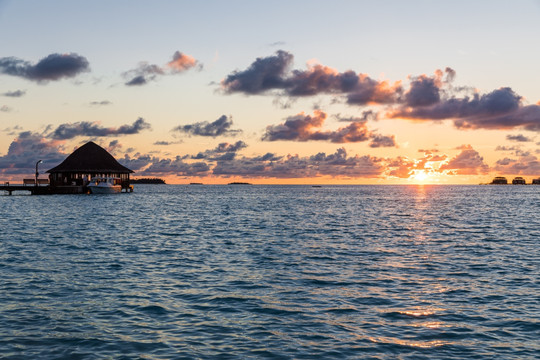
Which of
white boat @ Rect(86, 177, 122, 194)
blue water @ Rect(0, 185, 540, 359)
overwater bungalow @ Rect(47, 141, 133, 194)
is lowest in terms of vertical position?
blue water @ Rect(0, 185, 540, 359)

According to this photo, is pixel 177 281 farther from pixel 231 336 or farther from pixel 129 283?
pixel 231 336

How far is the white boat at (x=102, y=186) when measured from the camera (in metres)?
119

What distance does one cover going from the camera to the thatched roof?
125 metres

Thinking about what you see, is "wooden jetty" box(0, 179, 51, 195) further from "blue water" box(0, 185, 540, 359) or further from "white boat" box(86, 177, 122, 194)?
"blue water" box(0, 185, 540, 359)

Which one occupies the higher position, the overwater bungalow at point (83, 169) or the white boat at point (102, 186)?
the overwater bungalow at point (83, 169)

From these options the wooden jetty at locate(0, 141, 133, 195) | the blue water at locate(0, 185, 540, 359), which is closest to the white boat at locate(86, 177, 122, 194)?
the wooden jetty at locate(0, 141, 133, 195)

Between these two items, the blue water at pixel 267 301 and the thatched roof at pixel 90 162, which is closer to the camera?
the blue water at pixel 267 301

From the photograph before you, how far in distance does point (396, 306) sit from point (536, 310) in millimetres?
4354

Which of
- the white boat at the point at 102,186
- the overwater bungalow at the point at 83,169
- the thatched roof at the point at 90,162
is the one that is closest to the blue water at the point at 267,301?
the white boat at the point at 102,186

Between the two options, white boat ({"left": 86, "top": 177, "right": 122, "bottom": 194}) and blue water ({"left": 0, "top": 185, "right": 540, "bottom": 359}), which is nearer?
blue water ({"left": 0, "top": 185, "right": 540, "bottom": 359})

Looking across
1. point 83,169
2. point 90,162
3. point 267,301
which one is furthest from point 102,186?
point 267,301

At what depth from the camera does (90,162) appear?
128 metres

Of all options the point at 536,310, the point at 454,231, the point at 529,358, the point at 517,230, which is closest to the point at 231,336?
the point at 529,358

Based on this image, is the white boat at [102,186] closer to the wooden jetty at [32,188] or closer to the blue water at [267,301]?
the wooden jetty at [32,188]
